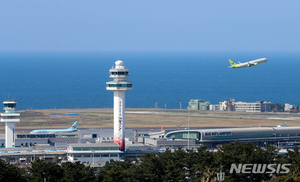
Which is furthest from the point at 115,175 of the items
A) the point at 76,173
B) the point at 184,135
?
the point at 184,135

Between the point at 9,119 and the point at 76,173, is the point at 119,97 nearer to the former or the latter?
the point at 9,119

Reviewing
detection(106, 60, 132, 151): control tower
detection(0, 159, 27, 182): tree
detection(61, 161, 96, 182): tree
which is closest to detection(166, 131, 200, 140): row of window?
detection(106, 60, 132, 151): control tower

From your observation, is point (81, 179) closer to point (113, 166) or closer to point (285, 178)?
point (113, 166)

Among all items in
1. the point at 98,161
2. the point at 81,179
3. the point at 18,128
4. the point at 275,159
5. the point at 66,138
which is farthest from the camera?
the point at 18,128

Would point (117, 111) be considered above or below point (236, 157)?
above

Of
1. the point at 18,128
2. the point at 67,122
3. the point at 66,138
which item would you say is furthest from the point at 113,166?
the point at 67,122

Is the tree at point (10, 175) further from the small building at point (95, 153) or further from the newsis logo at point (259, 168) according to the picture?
the small building at point (95, 153)

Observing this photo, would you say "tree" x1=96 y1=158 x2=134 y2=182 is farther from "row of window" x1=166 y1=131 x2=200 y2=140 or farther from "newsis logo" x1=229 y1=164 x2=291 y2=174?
"row of window" x1=166 y1=131 x2=200 y2=140

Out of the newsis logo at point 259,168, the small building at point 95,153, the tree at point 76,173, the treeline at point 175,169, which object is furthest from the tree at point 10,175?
the small building at point 95,153
